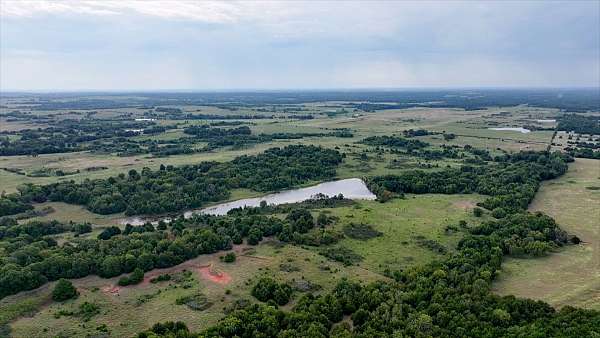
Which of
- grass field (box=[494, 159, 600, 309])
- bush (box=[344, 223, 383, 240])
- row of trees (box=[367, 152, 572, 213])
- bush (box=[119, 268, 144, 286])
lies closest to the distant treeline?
grass field (box=[494, 159, 600, 309])

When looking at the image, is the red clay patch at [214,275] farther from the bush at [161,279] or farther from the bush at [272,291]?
the bush at [272,291]

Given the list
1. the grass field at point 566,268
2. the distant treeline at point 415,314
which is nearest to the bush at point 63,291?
the distant treeline at point 415,314

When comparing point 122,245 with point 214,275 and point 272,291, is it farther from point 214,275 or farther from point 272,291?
point 272,291

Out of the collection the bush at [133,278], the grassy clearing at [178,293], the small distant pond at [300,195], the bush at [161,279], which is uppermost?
the bush at [133,278]

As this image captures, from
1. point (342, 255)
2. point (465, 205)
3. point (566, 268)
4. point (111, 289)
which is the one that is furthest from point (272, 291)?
point (465, 205)

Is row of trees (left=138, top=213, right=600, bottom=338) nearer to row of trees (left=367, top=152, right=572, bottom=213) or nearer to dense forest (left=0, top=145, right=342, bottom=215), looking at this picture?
row of trees (left=367, top=152, right=572, bottom=213)

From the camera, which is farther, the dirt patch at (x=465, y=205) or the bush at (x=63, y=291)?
the dirt patch at (x=465, y=205)
